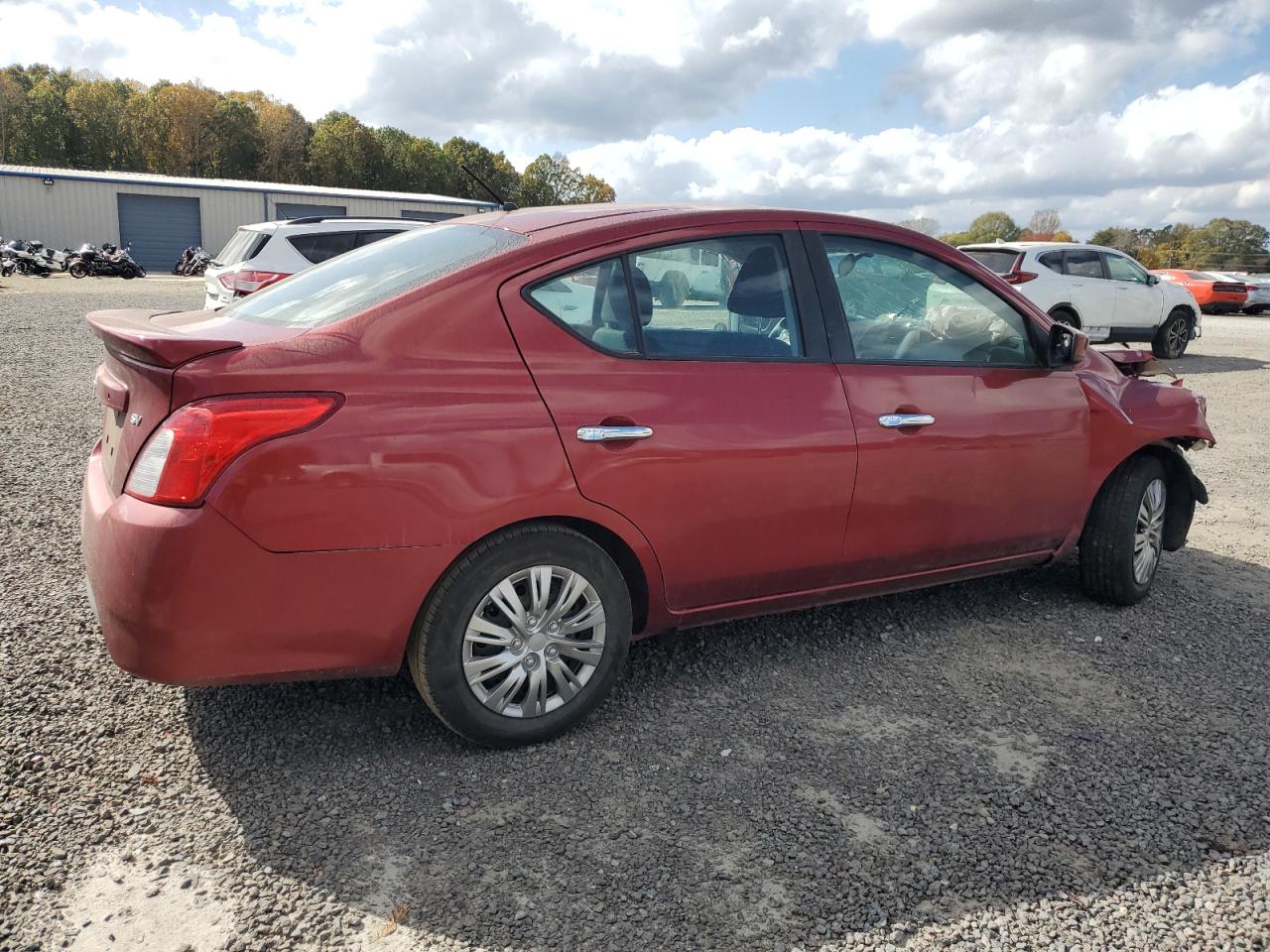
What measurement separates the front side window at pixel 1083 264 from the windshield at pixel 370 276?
12686 millimetres

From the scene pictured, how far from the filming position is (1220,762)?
3180 millimetres

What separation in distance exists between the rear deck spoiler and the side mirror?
3048 mm

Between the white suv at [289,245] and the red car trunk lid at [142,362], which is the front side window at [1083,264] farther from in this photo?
the red car trunk lid at [142,362]

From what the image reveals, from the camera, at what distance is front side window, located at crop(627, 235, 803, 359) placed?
325cm

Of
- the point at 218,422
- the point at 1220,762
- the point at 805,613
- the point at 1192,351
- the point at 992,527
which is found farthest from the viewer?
the point at 1192,351

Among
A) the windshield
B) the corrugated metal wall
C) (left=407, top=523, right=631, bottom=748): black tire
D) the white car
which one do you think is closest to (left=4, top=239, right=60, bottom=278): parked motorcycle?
the corrugated metal wall

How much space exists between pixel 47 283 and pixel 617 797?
29169mm

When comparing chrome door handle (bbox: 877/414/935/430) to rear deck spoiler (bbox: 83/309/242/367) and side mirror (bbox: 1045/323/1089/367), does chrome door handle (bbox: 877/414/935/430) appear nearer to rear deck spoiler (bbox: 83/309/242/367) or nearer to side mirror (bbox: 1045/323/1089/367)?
side mirror (bbox: 1045/323/1089/367)

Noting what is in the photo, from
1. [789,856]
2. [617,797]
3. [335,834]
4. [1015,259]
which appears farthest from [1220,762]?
[1015,259]

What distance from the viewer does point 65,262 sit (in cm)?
3238

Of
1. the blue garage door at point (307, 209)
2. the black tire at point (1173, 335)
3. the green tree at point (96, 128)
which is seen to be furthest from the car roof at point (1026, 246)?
the green tree at point (96, 128)

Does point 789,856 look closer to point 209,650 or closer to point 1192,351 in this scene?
point 209,650

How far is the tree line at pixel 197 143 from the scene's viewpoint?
7794 cm

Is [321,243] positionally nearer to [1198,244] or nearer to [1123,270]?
[1123,270]
